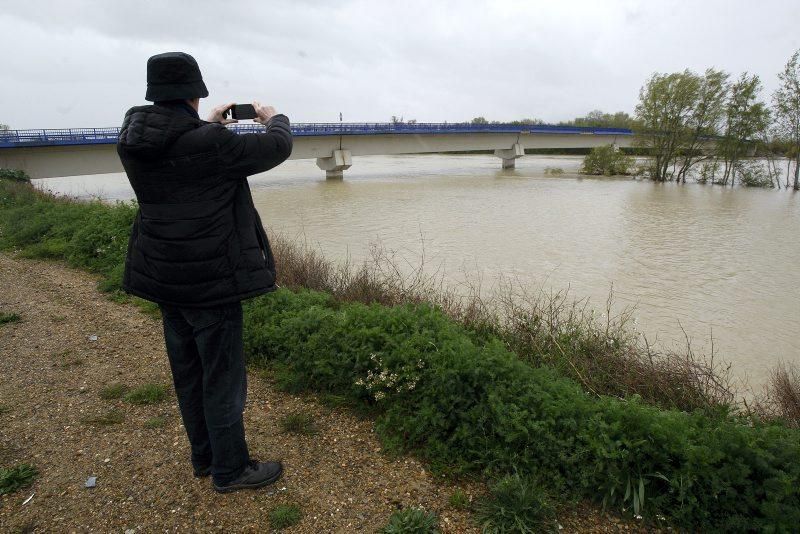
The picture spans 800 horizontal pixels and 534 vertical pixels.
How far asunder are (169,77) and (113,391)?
9.61 feet

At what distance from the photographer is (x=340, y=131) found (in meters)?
36.2

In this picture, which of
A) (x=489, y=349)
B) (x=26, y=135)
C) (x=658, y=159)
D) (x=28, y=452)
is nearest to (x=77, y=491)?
(x=28, y=452)

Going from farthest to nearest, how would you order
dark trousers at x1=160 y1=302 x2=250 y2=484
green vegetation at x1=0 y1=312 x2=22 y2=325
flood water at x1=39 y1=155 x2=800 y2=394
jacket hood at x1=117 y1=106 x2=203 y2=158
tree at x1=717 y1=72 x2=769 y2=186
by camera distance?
1. tree at x1=717 y1=72 x2=769 y2=186
2. flood water at x1=39 y1=155 x2=800 y2=394
3. green vegetation at x1=0 y1=312 x2=22 y2=325
4. dark trousers at x1=160 y1=302 x2=250 y2=484
5. jacket hood at x1=117 y1=106 x2=203 y2=158

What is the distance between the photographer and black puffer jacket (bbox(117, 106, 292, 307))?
2.26 meters

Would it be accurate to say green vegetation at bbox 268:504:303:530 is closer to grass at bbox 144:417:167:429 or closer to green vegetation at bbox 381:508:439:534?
green vegetation at bbox 381:508:439:534

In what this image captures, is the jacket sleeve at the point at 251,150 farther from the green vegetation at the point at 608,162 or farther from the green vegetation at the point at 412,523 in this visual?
the green vegetation at the point at 608,162

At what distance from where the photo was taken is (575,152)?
273ft

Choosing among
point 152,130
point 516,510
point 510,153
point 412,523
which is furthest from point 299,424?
point 510,153

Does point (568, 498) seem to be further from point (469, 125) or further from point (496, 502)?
point (469, 125)

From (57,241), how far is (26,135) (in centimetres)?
1900

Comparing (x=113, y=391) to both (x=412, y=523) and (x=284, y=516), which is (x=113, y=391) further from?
(x=412, y=523)

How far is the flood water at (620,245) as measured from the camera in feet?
25.7

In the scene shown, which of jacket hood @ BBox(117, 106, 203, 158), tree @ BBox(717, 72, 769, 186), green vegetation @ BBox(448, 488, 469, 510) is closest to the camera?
jacket hood @ BBox(117, 106, 203, 158)

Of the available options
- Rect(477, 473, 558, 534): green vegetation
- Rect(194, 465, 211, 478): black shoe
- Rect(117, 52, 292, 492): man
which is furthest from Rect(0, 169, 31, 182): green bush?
Rect(477, 473, 558, 534): green vegetation
